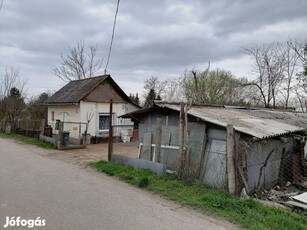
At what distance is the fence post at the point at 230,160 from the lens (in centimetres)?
708

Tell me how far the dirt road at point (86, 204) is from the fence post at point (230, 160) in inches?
65.0

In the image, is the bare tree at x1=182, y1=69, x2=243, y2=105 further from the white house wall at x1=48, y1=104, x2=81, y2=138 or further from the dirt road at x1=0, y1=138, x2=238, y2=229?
the dirt road at x1=0, y1=138, x2=238, y2=229

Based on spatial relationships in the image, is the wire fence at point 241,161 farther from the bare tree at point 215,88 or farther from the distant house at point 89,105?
the bare tree at point 215,88

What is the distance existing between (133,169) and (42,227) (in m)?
4.90

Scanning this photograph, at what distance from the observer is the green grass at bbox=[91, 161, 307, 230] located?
533 cm

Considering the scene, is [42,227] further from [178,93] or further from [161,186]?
[178,93]

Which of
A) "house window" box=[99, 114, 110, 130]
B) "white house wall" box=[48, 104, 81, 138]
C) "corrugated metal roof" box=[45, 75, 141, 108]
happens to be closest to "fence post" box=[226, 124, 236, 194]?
"white house wall" box=[48, 104, 81, 138]

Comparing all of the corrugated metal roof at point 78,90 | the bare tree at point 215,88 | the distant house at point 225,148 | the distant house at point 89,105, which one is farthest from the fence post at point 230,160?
the bare tree at point 215,88

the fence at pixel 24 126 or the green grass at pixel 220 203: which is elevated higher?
the fence at pixel 24 126

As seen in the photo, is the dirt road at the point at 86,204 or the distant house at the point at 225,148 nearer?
the dirt road at the point at 86,204

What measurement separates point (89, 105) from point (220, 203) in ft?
49.8

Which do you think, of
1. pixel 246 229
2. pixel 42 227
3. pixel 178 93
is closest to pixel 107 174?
pixel 42 227

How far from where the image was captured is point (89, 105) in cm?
1980

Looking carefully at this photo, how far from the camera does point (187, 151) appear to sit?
847 centimetres
